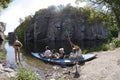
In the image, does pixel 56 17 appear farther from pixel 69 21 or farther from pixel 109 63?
pixel 109 63

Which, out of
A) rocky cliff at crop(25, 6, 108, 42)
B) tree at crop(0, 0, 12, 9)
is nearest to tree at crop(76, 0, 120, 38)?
tree at crop(0, 0, 12, 9)

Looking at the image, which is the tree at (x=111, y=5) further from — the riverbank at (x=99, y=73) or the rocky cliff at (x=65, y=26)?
the rocky cliff at (x=65, y=26)

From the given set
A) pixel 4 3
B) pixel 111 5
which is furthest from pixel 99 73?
pixel 111 5

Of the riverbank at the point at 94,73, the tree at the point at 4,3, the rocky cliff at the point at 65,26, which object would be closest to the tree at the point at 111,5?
the tree at the point at 4,3

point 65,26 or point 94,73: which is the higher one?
point 65,26

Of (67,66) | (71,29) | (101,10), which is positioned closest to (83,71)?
(67,66)

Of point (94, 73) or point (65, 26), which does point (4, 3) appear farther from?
point (65, 26)

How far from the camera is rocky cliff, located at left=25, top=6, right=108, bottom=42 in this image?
104750 millimetres

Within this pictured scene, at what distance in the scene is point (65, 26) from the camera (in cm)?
10506

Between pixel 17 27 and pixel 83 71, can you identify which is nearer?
pixel 83 71

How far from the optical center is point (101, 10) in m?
46.0

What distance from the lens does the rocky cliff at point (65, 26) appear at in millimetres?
104750

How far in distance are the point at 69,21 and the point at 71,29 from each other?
11.4 ft

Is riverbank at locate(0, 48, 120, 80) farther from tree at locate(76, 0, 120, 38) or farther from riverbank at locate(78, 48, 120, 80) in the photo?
tree at locate(76, 0, 120, 38)
